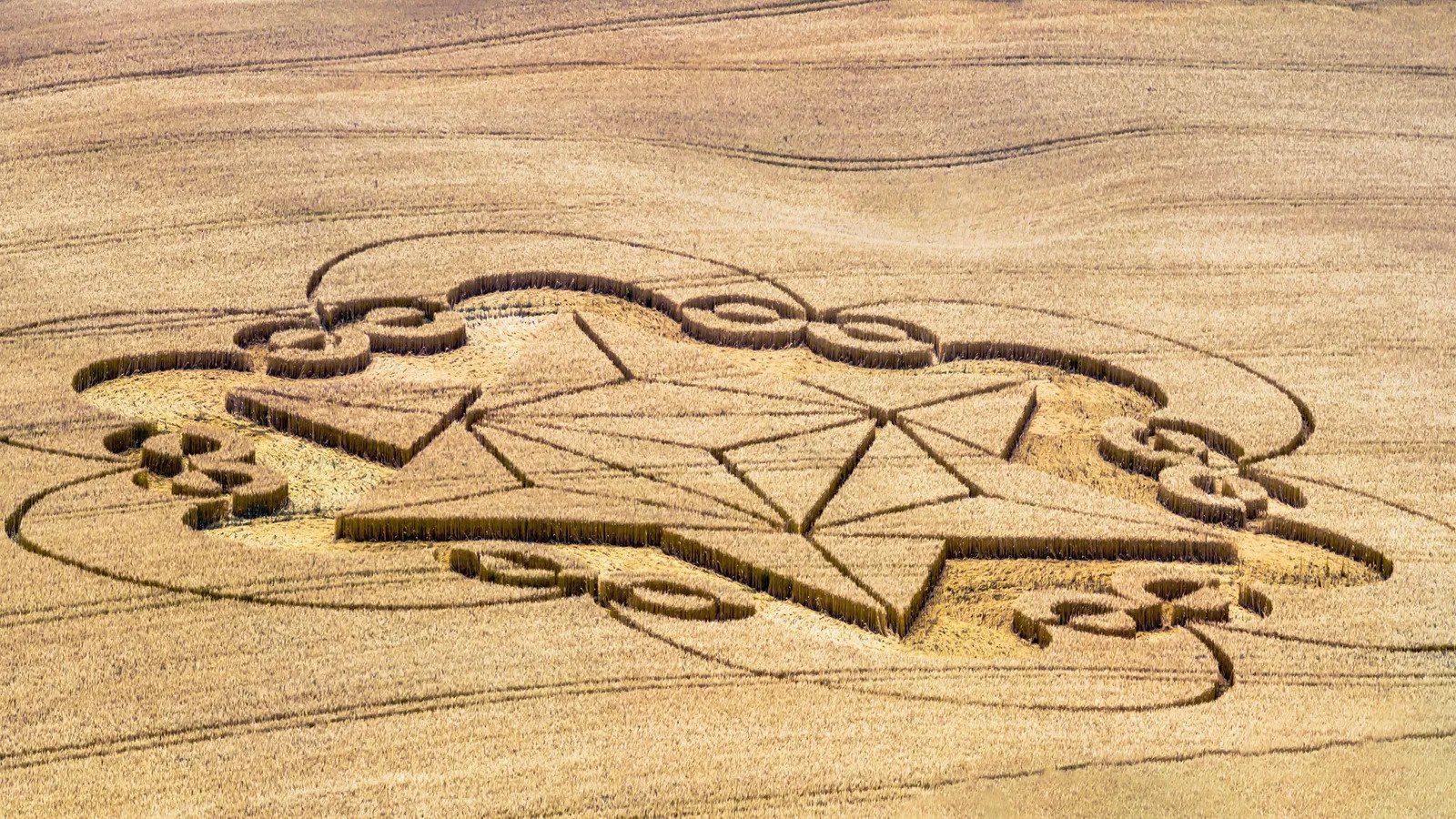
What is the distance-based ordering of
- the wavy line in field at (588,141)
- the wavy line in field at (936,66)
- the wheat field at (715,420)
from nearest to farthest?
the wheat field at (715,420)
the wavy line in field at (588,141)
the wavy line in field at (936,66)

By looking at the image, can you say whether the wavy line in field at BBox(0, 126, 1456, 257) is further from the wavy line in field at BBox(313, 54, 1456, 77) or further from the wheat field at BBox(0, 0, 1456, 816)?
the wavy line in field at BBox(313, 54, 1456, 77)

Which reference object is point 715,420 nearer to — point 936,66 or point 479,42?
point 936,66

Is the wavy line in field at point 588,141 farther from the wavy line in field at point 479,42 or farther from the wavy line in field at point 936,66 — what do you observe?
the wavy line in field at point 479,42

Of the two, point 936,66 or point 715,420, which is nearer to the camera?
point 715,420

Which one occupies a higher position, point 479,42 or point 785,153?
point 479,42

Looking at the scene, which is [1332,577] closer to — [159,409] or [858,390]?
[858,390]

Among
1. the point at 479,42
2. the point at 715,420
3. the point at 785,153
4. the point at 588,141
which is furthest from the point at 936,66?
the point at 715,420

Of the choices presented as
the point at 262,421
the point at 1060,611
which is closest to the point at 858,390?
the point at 1060,611

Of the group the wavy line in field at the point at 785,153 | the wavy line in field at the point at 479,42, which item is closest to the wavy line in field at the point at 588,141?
the wavy line in field at the point at 785,153
